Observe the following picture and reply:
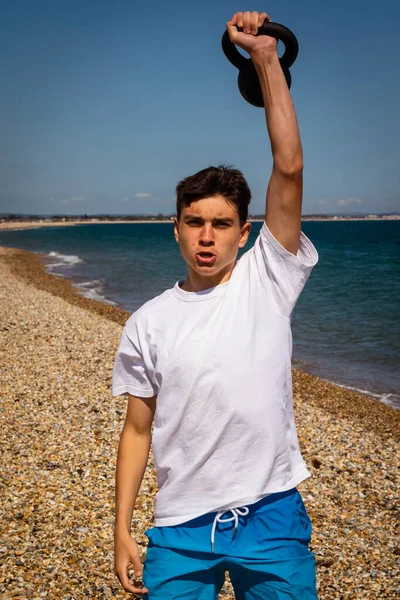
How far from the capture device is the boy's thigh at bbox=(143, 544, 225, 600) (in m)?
2.00

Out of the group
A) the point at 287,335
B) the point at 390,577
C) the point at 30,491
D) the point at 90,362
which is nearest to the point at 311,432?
the point at 390,577

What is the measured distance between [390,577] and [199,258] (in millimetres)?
4087

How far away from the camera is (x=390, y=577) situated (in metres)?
4.78

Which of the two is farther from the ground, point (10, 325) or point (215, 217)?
point (215, 217)

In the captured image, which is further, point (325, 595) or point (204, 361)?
point (325, 595)

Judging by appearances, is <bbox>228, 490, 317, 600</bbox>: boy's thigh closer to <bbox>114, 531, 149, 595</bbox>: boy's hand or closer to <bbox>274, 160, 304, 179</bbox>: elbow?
<bbox>114, 531, 149, 595</bbox>: boy's hand

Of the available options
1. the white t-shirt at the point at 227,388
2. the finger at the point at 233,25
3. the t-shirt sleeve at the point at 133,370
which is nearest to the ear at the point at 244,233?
the white t-shirt at the point at 227,388

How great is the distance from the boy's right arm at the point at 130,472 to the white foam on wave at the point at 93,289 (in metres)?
20.5

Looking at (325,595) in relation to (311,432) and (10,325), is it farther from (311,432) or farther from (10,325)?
(10,325)

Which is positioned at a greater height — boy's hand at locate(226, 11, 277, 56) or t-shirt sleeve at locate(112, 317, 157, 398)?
boy's hand at locate(226, 11, 277, 56)

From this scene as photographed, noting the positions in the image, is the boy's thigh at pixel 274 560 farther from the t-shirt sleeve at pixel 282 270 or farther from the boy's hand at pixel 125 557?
the t-shirt sleeve at pixel 282 270

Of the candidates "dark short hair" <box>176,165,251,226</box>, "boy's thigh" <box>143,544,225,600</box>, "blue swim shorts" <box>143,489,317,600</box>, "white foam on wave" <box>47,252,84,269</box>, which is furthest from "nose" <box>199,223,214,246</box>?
"white foam on wave" <box>47,252,84,269</box>

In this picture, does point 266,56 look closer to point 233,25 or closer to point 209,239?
point 233,25

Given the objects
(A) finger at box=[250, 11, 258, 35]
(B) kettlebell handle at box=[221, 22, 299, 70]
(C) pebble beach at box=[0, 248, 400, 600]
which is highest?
(A) finger at box=[250, 11, 258, 35]
